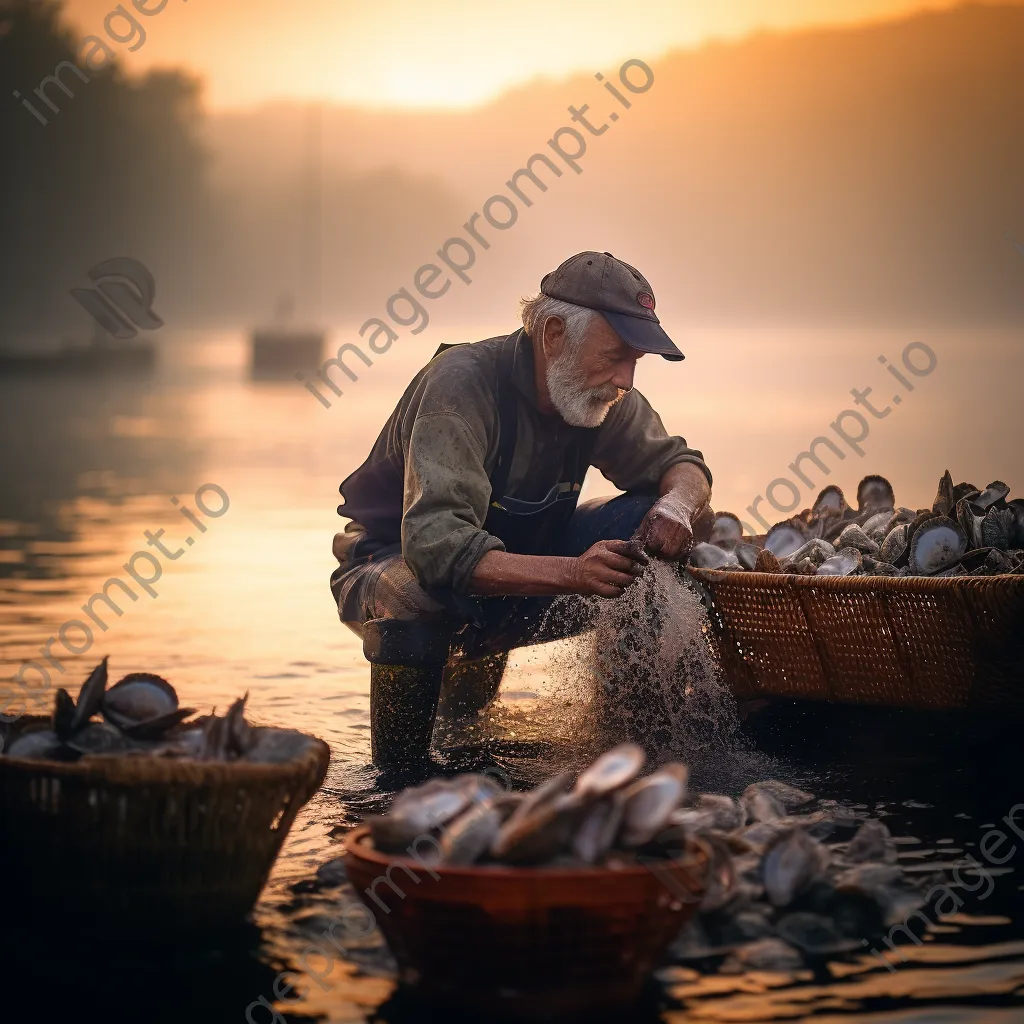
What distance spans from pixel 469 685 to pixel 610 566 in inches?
60.6

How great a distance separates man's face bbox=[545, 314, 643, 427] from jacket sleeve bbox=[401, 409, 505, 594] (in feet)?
1.33

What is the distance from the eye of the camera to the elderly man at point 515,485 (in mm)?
4453

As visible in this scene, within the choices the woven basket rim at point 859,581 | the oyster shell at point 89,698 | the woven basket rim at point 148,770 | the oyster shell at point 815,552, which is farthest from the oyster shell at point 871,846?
the oyster shell at point 89,698

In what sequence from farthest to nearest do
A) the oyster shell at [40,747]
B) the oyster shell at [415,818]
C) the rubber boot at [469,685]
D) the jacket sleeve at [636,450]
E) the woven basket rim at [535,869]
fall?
1. the rubber boot at [469,685]
2. the jacket sleeve at [636,450]
3. the oyster shell at [40,747]
4. the oyster shell at [415,818]
5. the woven basket rim at [535,869]

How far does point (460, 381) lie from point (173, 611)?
152 inches

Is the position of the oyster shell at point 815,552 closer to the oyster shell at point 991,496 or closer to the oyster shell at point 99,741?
the oyster shell at point 991,496

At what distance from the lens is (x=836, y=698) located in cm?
489

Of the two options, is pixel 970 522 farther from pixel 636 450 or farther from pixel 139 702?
pixel 139 702

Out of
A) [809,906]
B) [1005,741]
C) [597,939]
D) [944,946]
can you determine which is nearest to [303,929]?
[597,939]

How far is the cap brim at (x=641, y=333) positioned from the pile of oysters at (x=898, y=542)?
865 millimetres

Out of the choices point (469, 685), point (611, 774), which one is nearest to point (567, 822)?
point (611, 774)

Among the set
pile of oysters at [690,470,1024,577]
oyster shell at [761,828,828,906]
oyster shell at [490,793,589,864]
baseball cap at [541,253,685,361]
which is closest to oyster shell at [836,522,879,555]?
pile of oysters at [690,470,1024,577]

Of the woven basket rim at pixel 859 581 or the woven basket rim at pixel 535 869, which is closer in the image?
the woven basket rim at pixel 535 869

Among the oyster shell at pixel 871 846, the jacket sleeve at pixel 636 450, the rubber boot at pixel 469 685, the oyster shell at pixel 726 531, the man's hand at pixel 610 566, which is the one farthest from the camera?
the oyster shell at pixel 726 531
